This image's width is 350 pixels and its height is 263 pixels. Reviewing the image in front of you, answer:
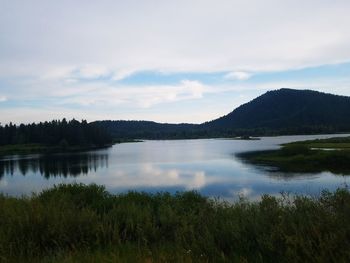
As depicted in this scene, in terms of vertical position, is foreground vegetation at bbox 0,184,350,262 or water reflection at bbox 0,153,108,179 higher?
foreground vegetation at bbox 0,184,350,262

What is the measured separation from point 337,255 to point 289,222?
1.23 m

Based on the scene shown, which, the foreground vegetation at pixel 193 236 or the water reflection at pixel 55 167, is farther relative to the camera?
the water reflection at pixel 55 167

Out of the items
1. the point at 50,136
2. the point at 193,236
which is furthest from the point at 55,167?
the point at 50,136

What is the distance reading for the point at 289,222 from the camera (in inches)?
221

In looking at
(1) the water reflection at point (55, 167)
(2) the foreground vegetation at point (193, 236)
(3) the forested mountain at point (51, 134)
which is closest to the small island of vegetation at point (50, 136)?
(3) the forested mountain at point (51, 134)

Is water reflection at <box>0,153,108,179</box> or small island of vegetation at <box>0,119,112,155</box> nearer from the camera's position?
water reflection at <box>0,153,108,179</box>

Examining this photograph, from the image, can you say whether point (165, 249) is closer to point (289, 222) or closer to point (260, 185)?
point (289, 222)

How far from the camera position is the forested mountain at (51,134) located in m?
134

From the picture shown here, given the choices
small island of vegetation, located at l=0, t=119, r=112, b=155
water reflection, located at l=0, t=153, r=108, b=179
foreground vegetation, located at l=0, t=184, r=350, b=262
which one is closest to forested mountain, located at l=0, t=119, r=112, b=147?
small island of vegetation, located at l=0, t=119, r=112, b=155

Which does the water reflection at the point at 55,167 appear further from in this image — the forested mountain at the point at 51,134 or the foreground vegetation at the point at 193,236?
the forested mountain at the point at 51,134

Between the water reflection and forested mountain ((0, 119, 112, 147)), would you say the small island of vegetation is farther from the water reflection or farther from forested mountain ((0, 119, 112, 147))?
the water reflection

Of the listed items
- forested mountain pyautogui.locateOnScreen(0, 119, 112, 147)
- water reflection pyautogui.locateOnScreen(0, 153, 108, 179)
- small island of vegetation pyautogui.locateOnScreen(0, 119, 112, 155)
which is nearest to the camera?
water reflection pyautogui.locateOnScreen(0, 153, 108, 179)

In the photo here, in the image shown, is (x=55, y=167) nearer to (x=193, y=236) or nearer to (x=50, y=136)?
(x=193, y=236)

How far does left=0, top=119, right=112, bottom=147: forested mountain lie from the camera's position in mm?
134250
